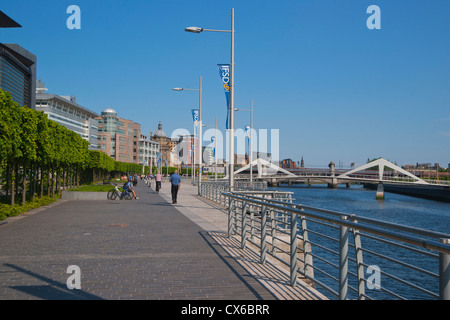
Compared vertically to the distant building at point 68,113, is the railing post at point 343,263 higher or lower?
lower

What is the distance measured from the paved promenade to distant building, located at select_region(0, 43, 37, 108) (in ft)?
243

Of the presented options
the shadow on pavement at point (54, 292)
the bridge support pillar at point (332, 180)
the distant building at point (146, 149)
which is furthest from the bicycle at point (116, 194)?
the distant building at point (146, 149)

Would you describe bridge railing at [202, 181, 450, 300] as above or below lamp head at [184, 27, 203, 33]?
below

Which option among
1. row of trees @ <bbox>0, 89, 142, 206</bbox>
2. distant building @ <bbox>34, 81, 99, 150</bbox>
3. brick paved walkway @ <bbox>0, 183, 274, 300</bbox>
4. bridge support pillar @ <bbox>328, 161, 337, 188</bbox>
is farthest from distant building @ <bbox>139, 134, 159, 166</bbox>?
brick paved walkway @ <bbox>0, 183, 274, 300</bbox>

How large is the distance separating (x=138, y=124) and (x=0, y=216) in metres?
157

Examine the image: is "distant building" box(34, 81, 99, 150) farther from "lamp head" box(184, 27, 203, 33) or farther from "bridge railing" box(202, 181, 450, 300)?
"bridge railing" box(202, 181, 450, 300)

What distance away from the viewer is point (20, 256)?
27.1 feet

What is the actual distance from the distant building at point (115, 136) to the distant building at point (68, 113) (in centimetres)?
468

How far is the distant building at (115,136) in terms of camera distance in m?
141

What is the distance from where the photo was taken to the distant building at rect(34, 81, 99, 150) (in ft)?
342

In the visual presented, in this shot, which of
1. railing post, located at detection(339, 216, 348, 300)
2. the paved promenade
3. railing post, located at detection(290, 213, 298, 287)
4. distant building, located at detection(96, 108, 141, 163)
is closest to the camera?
railing post, located at detection(339, 216, 348, 300)

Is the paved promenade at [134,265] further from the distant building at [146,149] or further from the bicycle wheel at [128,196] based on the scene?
the distant building at [146,149]
